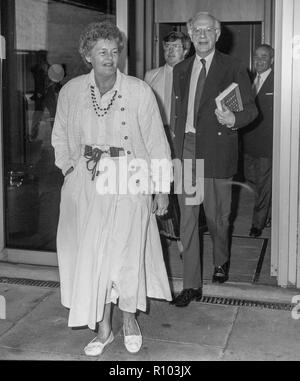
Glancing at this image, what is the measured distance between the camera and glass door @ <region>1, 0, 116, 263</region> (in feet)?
17.1

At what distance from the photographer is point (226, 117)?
14.1 ft

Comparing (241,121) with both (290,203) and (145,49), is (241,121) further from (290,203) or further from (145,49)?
(145,49)

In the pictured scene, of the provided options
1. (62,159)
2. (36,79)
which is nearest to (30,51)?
(36,79)

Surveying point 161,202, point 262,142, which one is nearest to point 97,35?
point 161,202

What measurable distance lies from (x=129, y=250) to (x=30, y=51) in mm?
2213

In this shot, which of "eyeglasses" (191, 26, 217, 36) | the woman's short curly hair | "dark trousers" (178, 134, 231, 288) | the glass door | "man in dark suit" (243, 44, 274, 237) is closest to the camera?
the woman's short curly hair

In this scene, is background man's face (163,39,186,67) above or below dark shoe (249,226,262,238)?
above

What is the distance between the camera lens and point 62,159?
393 centimetres

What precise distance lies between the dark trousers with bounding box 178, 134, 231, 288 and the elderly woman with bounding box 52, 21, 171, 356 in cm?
69

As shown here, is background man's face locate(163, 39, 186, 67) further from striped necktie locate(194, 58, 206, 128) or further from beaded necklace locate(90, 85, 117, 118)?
beaded necklace locate(90, 85, 117, 118)

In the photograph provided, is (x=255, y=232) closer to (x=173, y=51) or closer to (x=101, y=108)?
(x=173, y=51)

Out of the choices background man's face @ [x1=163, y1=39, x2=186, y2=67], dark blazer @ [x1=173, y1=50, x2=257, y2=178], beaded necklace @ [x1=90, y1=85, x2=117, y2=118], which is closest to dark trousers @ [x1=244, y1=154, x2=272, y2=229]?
background man's face @ [x1=163, y1=39, x2=186, y2=67]
